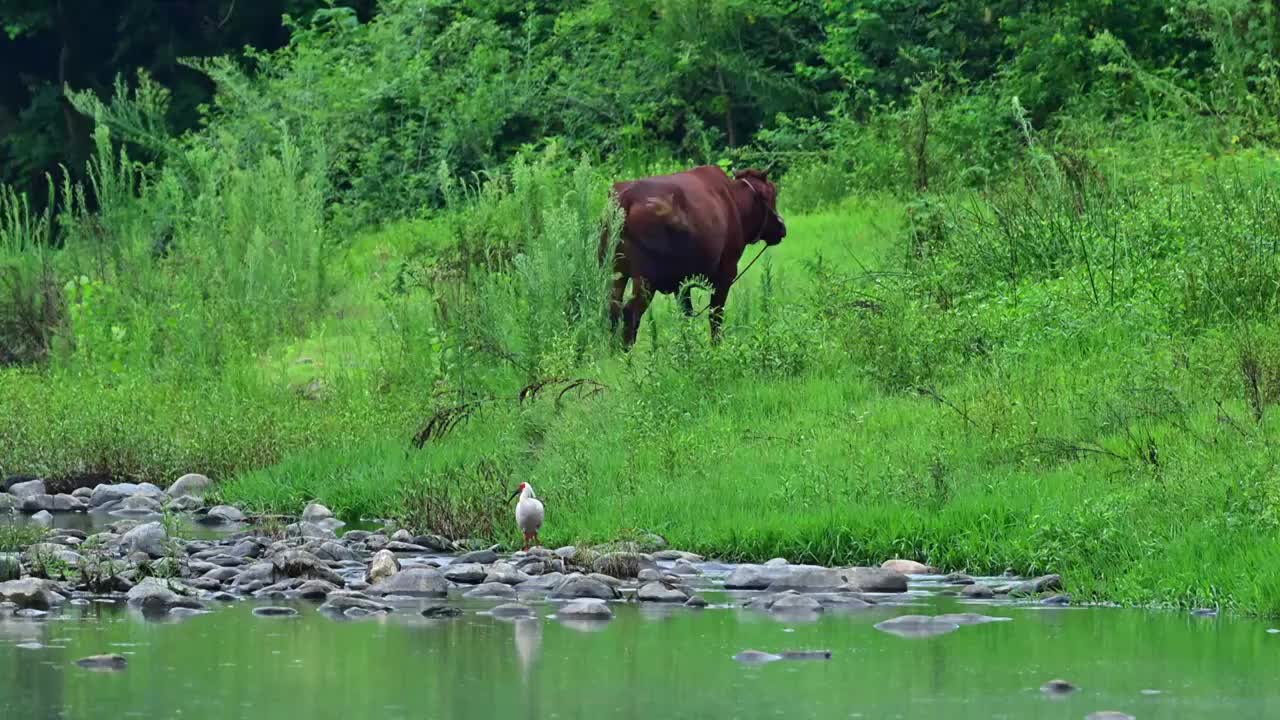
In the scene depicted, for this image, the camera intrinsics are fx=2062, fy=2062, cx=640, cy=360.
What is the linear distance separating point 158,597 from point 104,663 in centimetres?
169

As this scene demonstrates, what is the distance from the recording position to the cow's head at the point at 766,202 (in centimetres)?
1623

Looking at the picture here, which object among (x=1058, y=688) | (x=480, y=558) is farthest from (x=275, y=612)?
(x=1058, y=688)

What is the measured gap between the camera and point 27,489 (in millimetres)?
13562

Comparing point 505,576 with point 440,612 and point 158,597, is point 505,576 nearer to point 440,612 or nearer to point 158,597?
point 440,612

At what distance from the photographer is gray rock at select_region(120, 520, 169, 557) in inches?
410

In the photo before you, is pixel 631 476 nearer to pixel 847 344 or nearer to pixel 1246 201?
pixel 847 344

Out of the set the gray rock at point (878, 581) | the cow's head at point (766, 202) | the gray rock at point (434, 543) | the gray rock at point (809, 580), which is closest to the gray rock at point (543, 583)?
the gray rock at point (809, 580)

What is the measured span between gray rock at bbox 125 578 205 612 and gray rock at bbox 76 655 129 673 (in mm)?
1521

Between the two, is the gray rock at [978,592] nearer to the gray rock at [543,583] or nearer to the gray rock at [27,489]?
the gray rock at [543,583]

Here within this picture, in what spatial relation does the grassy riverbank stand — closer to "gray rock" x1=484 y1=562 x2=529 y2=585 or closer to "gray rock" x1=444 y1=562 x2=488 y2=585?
"gray rock" x1=484 y1=562 x2=529 y2=585

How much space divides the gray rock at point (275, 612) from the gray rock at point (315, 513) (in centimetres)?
323

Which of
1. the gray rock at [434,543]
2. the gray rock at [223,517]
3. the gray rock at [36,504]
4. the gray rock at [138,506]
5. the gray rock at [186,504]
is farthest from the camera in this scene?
the gray rock at [36,504]

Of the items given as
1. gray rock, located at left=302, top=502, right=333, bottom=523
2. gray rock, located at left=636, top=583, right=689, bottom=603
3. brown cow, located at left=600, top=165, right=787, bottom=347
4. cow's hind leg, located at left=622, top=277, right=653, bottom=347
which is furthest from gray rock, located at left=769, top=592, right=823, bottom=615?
cow's hind leg, located at left=622, top=277, right=653, bottom=347

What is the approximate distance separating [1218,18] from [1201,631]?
43.2 feet
